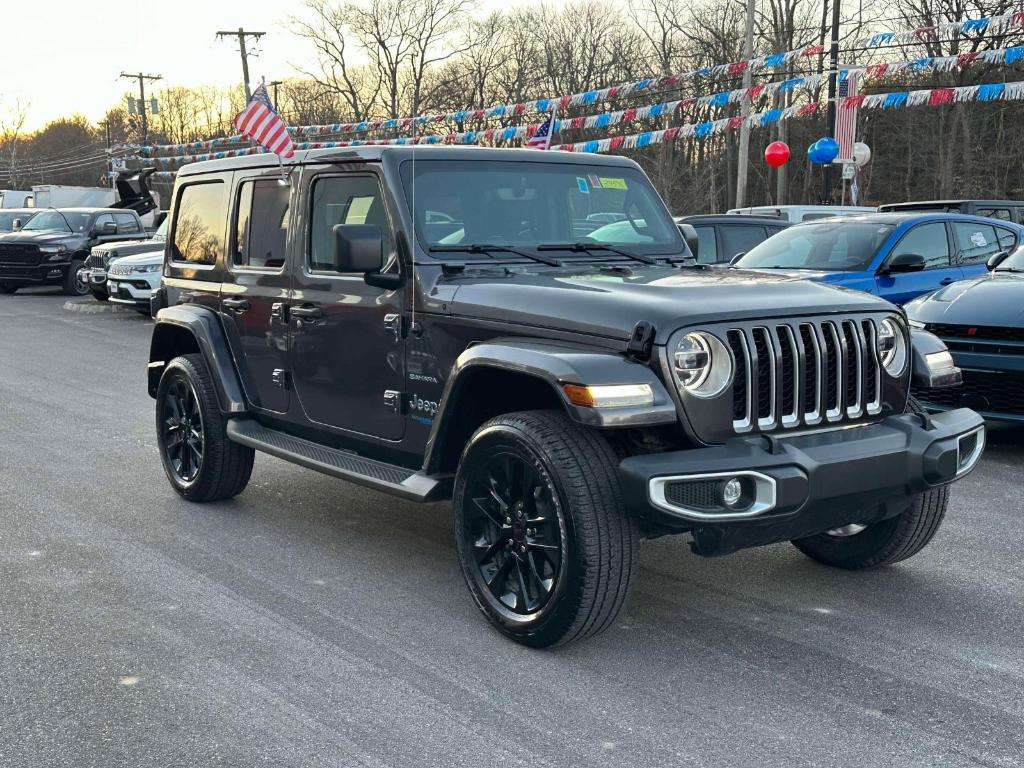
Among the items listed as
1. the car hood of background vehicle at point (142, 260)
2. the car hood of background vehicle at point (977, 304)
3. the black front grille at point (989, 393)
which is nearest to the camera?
the black front grille at point (989, 393)

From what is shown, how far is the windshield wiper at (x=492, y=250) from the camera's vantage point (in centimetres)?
464

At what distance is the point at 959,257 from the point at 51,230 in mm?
19182

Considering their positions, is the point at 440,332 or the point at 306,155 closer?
the point at 440,332

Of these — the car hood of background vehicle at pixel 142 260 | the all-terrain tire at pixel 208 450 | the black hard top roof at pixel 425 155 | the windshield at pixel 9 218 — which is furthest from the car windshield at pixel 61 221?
the black hard top roof at pixel 425 155

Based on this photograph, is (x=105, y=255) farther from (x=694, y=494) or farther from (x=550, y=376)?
(x=694, y=494)

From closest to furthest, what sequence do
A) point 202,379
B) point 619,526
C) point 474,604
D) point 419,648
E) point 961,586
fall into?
point 619,526 < point 419,648 < point 474,604 < point 961,586 < point 202,379

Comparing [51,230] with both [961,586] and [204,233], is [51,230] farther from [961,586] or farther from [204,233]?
[961,586]

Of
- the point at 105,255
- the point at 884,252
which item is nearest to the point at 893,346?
the point at 884,252

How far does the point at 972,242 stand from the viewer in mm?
10859

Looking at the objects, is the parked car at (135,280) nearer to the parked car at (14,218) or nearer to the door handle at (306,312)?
the parked car at (14,218)

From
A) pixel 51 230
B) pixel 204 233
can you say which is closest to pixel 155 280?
pixel 51 230

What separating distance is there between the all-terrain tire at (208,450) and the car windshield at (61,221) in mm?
18908

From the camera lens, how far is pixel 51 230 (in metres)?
23.2

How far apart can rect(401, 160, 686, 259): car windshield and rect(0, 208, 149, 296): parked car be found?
19031 mm
